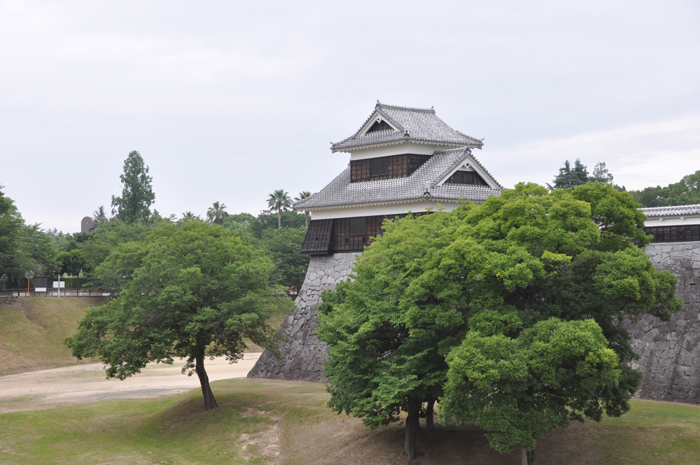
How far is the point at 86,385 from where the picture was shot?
140 feet

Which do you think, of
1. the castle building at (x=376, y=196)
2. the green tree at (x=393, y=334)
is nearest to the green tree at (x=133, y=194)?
the castle building at (x=376, y=196)

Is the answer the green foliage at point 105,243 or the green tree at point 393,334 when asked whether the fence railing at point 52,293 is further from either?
the green tree at point 393,334

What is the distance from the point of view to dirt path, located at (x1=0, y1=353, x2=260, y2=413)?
36.4m

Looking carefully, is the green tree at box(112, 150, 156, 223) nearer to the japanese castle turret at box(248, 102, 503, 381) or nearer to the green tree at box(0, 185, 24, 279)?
the green tree at box(0, 185, 24, 279)

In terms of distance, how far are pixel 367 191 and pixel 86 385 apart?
2210cm

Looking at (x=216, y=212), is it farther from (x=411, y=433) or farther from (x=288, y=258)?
(x=411, y=433)

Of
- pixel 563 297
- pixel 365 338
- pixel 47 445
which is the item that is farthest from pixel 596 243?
pixel 47 445

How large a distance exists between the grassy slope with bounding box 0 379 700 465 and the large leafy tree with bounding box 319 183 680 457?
8.65 ft

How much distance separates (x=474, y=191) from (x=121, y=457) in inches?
845

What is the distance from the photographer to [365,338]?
76.0 ft

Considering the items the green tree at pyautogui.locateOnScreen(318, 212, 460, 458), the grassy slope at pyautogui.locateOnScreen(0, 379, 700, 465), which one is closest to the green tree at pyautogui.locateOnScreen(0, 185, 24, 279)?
the grassy slope at pyautogui.locateOnScreen(0, 379, 700, 465)

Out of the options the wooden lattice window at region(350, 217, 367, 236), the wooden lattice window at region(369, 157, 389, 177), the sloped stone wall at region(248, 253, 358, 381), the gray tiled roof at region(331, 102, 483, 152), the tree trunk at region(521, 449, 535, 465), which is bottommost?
the tree trunk at region(521, 449, 535, 465)

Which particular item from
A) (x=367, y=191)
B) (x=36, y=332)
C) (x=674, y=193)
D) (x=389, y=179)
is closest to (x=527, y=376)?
(x=367, y=191)

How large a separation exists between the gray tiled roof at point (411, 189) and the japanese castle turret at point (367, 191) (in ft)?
0.18
